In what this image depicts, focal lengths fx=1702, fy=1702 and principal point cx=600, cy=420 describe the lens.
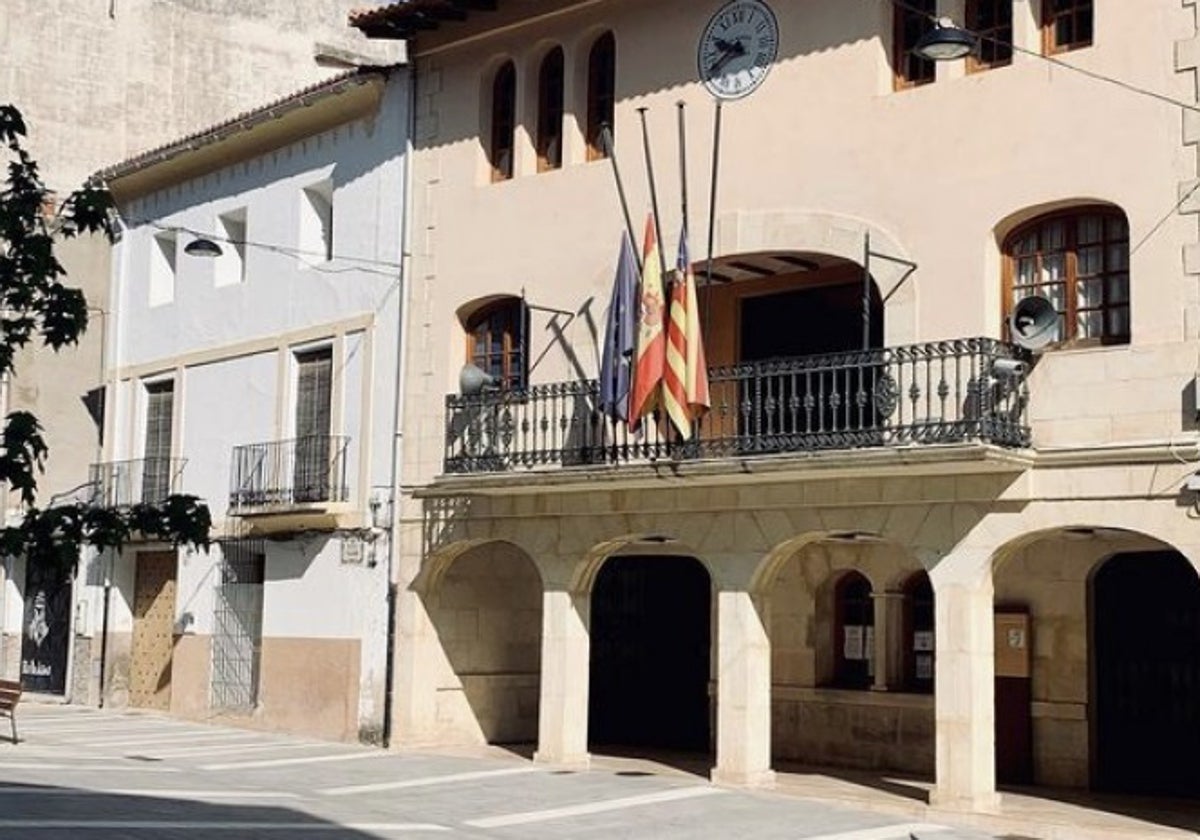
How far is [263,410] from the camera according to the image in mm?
23266

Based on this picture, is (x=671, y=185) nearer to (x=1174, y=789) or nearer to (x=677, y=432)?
(x=677, y=432)

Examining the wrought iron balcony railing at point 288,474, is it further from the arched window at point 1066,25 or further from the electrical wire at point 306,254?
the arched window at point 1066,25

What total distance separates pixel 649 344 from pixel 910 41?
3.85 metres

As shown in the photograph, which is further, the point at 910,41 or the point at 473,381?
the point at 473,381

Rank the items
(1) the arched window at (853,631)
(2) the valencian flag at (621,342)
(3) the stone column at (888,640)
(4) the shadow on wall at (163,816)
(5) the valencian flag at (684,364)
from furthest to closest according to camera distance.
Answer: (1) the arched window at (853,631) < (3) the stone column at (888,640) < (2) the valencian flag at (621,342) < (5) the valencian flag at (684,364) < (4) the shadow on wall at (163,816)

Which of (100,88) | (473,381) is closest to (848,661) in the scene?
(473,381)

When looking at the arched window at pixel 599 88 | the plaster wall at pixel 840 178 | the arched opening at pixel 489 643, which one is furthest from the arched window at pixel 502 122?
the arched opening at pixel 489 643

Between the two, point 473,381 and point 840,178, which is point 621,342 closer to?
point 840,178

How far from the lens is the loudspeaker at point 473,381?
63.0 ft

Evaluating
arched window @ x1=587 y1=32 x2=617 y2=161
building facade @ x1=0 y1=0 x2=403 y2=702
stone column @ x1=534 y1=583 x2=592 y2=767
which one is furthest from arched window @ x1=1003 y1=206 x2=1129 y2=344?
building facade @ x1=0 y1=0 x2=403 y2=702

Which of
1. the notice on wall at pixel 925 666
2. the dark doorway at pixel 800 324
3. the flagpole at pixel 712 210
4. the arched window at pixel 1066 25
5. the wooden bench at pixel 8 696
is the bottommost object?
the wooden bench at pixel 8 696

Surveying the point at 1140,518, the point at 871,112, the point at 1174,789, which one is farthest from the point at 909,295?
the point at 1174,789

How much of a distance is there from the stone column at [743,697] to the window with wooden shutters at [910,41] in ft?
17.3

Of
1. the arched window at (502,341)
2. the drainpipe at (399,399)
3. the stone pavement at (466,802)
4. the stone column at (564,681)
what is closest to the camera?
the stone pavement at (466,802)
